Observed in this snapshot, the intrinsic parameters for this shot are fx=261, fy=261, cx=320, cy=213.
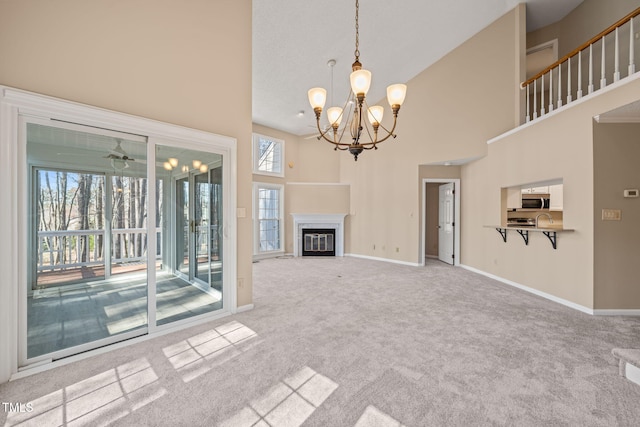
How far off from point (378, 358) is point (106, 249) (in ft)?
9.53

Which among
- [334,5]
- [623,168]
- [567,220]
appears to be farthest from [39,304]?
[623,168]

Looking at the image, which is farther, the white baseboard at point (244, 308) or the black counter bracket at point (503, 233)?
the black counter bracket at point (503, 233)

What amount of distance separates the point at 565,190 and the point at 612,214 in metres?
0.54

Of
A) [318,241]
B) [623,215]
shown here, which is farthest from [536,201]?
[318,241]

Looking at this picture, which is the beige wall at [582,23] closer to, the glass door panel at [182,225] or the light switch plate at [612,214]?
the light switch plate at [612,214]

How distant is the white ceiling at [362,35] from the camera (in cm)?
382

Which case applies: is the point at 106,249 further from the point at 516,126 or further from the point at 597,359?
→ the point at 516,126

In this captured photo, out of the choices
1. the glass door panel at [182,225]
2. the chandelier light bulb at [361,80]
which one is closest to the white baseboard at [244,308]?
the glass door panel at [182,225]

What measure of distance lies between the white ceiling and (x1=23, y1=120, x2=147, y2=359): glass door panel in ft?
9.45

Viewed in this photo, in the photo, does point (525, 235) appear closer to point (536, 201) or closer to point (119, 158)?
point (536, 201)

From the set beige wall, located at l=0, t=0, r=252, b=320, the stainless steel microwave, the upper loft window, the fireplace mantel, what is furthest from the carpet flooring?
the upper loft window

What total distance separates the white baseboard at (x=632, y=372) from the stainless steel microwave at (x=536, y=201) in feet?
15.1

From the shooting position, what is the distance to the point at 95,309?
2658mm

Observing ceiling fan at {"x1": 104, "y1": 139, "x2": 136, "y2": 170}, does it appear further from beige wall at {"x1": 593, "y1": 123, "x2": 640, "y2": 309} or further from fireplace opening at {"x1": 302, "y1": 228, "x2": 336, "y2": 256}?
fireplace opening at {"x1": 302, "y1": 228, "x2": 336, "y2": 256}
